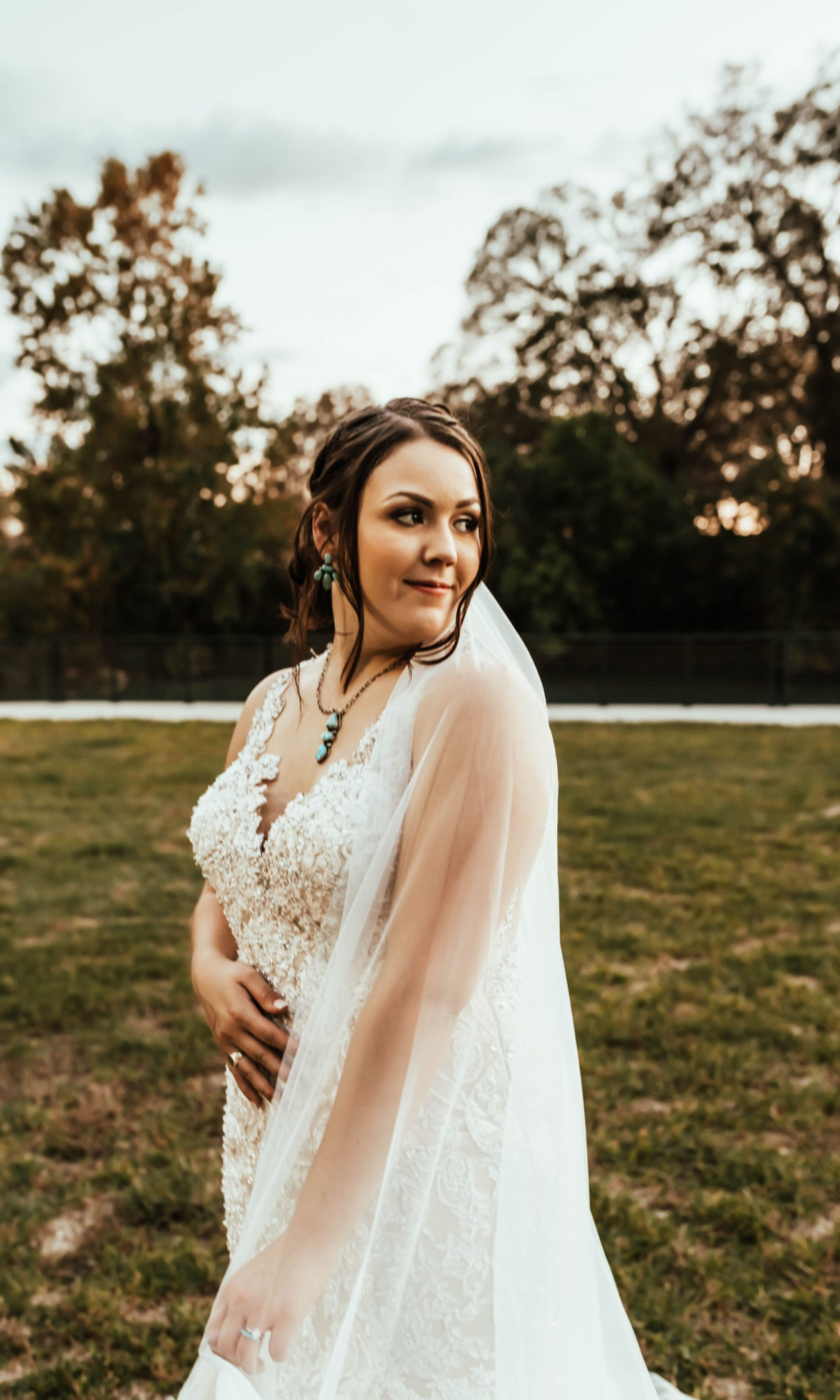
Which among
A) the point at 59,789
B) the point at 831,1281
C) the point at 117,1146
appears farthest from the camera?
the point at 59,789

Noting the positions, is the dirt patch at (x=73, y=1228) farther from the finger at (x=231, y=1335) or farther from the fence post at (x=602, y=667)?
the fence post at (x=602, y=667)

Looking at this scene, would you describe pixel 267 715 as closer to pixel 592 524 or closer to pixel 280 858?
pixel 280 858

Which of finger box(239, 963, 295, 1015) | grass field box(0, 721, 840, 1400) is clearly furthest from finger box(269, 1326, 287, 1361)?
grass field box(0, 721, 840, 1400)

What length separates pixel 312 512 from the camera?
193 centimetres

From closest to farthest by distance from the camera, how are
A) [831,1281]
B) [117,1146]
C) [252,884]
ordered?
[252,884] < [831,1281] < [117,1146]

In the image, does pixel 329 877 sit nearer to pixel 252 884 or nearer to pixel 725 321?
pixel 252 884

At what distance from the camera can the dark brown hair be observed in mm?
1737

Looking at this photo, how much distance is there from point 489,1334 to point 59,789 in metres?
10.6

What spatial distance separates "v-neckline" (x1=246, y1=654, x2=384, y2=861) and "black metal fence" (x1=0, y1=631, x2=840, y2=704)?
63.3 feet

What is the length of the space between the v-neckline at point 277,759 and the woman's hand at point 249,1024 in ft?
0.77

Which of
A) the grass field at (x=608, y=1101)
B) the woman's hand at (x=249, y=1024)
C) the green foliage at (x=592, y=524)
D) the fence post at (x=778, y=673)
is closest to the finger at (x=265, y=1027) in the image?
the woman's hand at (x=249, y=1024)

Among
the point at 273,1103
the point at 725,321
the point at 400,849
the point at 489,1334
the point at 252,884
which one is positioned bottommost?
the point at 489,1334

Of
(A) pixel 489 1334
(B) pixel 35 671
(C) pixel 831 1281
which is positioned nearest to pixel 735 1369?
(C) pixel 831 1281

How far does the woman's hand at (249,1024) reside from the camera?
183 centimetres
